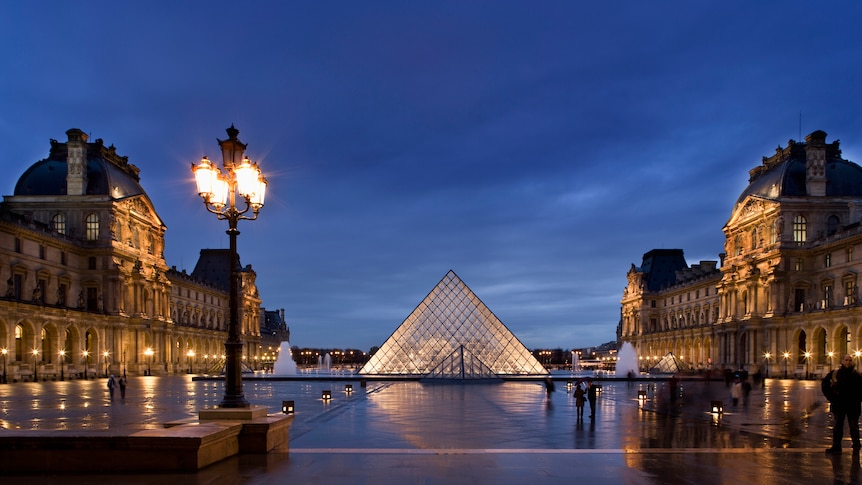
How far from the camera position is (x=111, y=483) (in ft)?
22.9

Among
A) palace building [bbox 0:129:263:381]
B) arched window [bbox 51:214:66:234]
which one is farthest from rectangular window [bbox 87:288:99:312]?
arched window [bbox 51:214:66:234]

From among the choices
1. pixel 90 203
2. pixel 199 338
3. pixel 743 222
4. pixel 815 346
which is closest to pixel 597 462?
pixel 815 346

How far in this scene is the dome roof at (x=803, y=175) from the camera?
4731 cm

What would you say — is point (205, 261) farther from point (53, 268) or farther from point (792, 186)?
point (792, 186)

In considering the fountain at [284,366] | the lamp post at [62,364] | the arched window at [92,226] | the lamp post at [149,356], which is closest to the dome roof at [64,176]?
the arched window at [92,226]

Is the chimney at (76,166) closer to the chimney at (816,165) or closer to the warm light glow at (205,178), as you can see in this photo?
the warm light glow at (205,178)

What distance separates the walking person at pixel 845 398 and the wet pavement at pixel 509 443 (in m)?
0.42

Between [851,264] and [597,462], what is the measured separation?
39.3m

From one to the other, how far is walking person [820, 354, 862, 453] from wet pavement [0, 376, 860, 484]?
1.37ft

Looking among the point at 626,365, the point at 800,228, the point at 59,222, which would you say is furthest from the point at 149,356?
the point at 800,228

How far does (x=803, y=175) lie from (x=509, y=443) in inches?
1783

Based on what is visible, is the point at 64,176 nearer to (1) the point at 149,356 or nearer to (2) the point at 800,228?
(1) the point at 149,356

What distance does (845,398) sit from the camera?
9562 millimetres

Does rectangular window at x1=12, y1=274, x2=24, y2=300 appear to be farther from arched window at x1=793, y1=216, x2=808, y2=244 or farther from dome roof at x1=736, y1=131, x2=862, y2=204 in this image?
arched window at x1=793, y1=216, x2=808, y2=244
